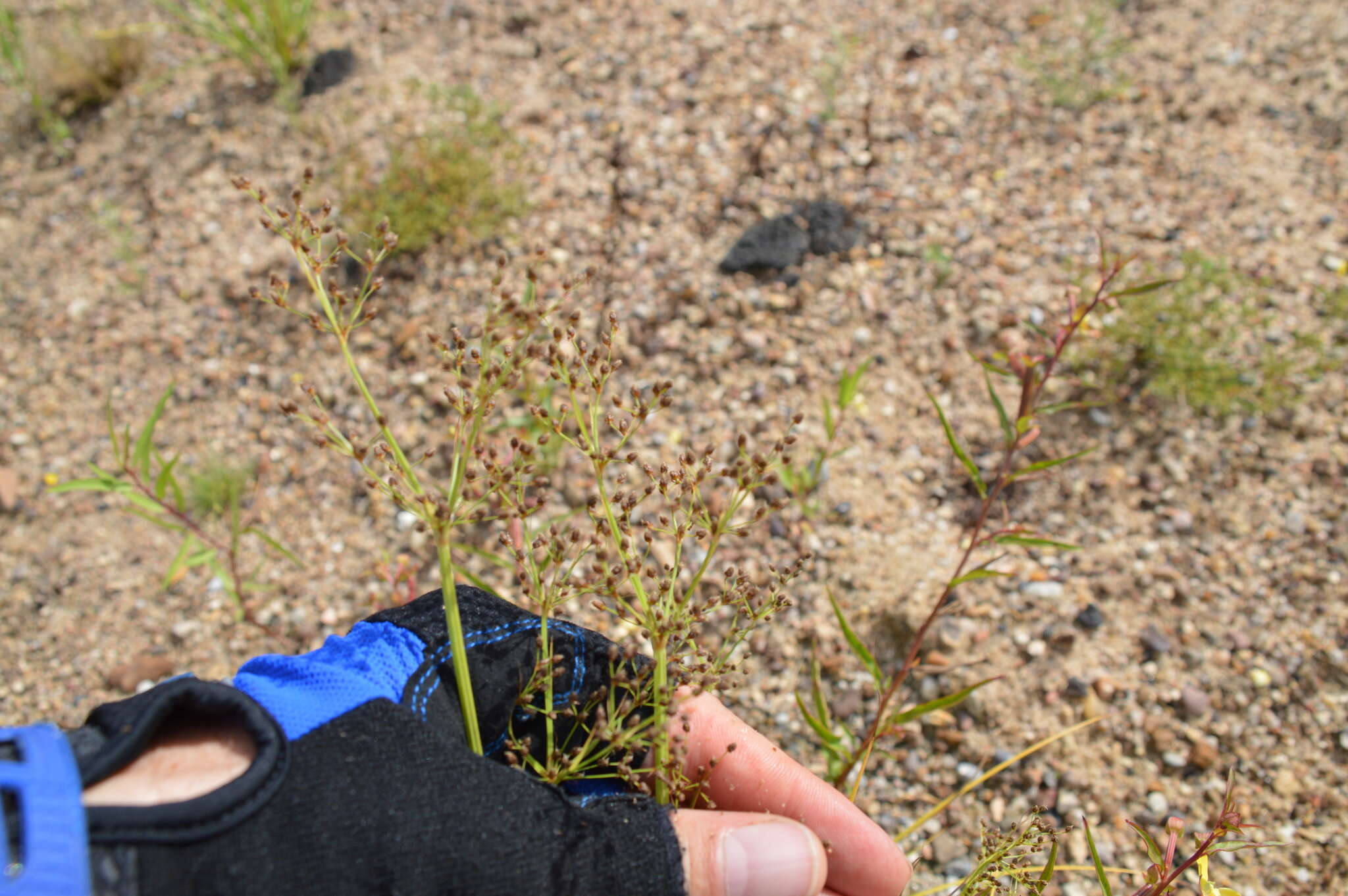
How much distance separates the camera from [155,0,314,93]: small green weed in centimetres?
427

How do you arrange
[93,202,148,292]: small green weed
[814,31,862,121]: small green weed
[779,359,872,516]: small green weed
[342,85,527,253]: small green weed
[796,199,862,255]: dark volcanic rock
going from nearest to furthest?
1. [779,359,872,516]: small green weed
2. [796,199,862,255]: dark volcanic rock
3. [342,85,527,253]: small green weed
4. [93,202,148,292]: small green weed
5. [814,31,862,121]: small green weed

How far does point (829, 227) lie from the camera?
145 inches

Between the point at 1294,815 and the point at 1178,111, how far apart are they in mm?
2943

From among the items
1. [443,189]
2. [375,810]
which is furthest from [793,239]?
[375,810]

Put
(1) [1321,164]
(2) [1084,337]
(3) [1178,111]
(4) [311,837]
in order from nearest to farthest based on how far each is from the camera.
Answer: (4) [311,837], (2) [1084,337], (1) [1321,164], (3) [1178,111]

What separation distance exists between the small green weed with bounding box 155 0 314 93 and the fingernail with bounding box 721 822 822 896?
4.17 metres

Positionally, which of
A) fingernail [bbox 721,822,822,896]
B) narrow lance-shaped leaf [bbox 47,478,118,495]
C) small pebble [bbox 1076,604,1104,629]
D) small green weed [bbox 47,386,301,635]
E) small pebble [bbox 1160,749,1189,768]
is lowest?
small pebble [bbox 1160,749,1189,768]

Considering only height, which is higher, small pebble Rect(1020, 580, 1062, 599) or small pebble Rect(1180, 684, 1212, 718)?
small pebble Rect(1020, 580, 1062, 599)

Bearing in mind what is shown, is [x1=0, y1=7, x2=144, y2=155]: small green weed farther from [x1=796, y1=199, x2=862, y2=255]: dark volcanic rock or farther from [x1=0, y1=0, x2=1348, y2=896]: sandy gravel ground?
[x1=796, y1=199, x2=862, y2=255]: dark volcanic rock

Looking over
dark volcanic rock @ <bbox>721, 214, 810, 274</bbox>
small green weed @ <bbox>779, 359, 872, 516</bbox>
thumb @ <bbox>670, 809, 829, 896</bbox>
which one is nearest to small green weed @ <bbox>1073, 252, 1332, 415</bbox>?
small green weed @ <bbox>779, 359, 872, 516</bbox>

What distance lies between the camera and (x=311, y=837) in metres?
1.53

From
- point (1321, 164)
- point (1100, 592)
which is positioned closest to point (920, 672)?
point (1100, 592)

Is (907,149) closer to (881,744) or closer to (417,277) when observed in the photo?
(417,277)

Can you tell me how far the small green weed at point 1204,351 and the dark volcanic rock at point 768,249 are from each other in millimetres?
1155
